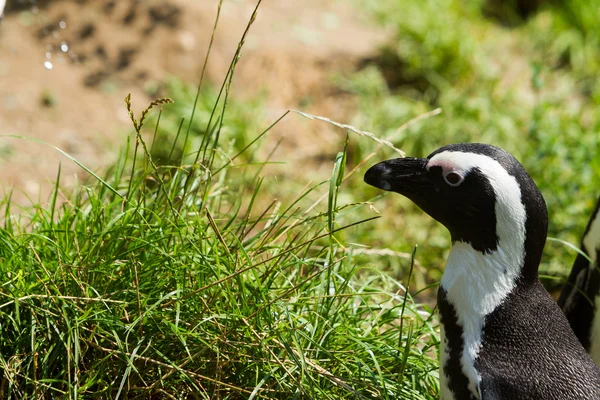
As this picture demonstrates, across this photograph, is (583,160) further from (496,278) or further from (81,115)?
(81,115)

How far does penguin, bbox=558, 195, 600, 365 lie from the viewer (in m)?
2.42

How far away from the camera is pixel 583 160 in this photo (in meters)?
3.72

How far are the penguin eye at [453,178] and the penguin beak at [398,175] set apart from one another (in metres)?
0.09

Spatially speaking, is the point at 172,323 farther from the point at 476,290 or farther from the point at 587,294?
the point at 587,294

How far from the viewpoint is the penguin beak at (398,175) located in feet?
6.34

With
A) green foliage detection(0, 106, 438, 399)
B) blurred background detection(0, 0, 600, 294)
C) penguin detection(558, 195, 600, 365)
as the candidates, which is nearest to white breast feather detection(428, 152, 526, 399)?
green foliage detection(0, 106, 438, 399)

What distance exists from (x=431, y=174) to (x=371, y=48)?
4326 millimetres

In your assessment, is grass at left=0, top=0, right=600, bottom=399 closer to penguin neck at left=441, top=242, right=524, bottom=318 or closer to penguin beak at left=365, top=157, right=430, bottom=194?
penguin beak at left=365, top=157, right=430, bottom=194

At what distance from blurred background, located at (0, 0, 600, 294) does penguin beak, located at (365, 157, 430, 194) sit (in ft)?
6.52

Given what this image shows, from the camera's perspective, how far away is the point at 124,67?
5305 millimetres

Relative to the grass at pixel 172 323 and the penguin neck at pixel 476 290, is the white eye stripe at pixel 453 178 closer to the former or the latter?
the penguin neck at pixel 476 290

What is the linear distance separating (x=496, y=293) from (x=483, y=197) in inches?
9.2

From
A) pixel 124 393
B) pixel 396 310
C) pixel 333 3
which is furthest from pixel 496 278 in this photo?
pixel 333 3

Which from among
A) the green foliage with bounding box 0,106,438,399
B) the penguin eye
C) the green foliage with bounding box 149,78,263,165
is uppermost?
the green foliage with bounding box 149,78,263,165
